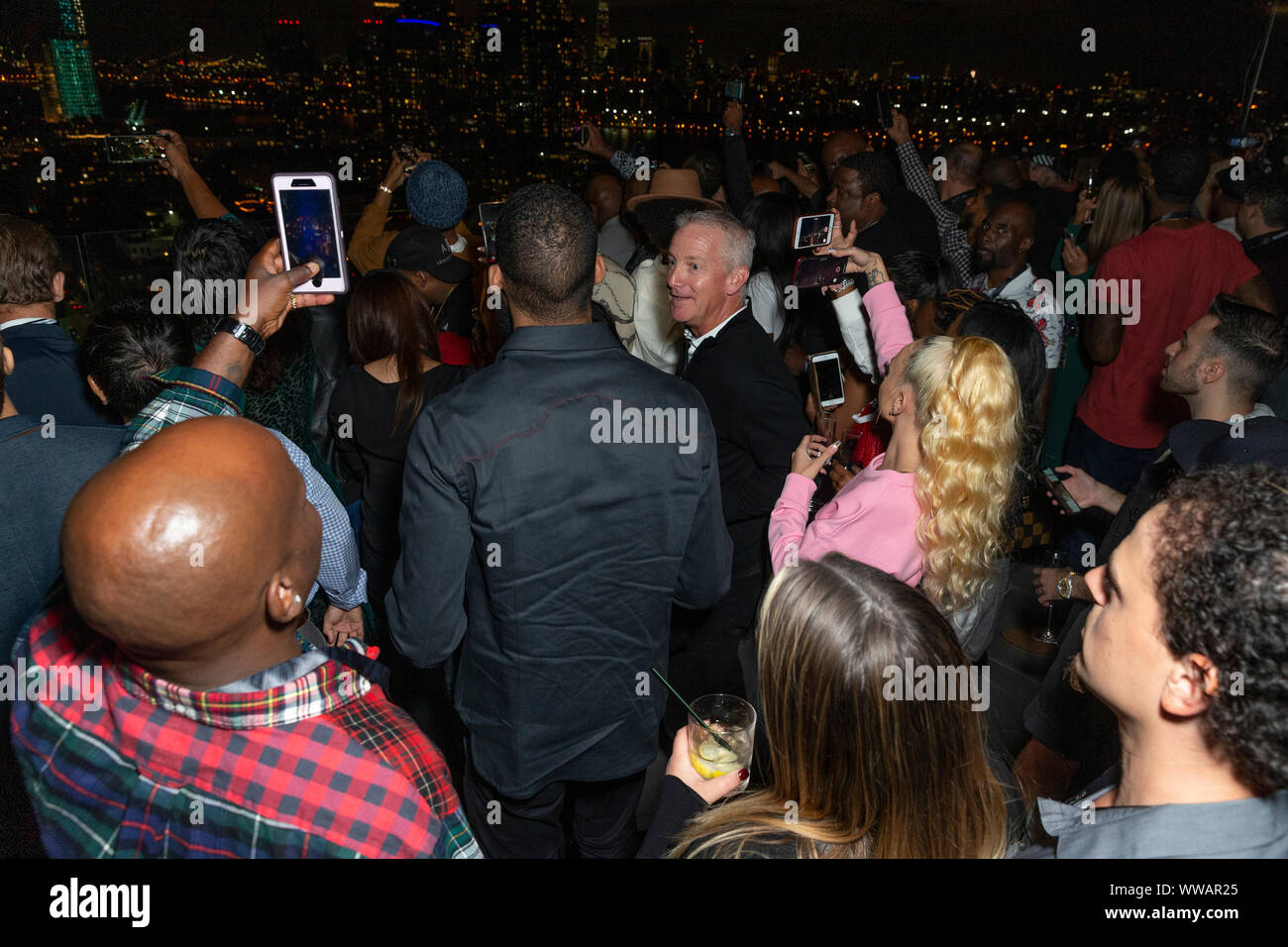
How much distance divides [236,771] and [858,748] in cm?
94

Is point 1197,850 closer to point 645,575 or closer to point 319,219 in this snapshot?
point 645,575

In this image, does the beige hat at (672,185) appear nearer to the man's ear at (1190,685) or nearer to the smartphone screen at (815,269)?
the smartphone screen at (815,269)

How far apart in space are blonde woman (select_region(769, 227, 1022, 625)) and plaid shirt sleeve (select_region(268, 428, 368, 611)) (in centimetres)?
134

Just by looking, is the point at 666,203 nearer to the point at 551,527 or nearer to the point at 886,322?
the point at 886,322

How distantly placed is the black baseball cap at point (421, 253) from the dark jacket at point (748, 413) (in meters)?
1.65

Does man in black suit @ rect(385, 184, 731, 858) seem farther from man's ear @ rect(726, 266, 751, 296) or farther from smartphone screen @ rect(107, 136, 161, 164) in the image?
smartphone screen @ rect(107, 136, 161, 164)

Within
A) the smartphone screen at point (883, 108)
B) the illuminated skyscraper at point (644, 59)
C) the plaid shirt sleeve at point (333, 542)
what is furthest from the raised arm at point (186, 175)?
the illuminated skyscraper at point (644, 59)

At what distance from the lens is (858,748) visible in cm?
112

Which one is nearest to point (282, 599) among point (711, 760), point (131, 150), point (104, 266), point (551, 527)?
point (551, 527)

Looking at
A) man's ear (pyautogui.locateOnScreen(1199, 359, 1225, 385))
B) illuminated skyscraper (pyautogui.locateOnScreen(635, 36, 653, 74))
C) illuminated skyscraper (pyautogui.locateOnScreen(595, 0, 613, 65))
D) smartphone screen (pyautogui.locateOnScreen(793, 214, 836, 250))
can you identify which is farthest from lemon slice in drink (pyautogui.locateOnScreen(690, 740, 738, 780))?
illuminated skyscraper (pyautogui.locateOnScreen(635, 36, 653, 74))

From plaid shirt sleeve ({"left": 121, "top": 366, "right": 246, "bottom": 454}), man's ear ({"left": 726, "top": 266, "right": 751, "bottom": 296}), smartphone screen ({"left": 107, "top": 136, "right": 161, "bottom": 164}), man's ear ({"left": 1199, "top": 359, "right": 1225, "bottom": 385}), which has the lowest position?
man's ear ({"left": 1199, "top": 359, "right": 1225, "bottom": 385})

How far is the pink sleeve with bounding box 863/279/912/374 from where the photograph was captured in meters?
2.83
